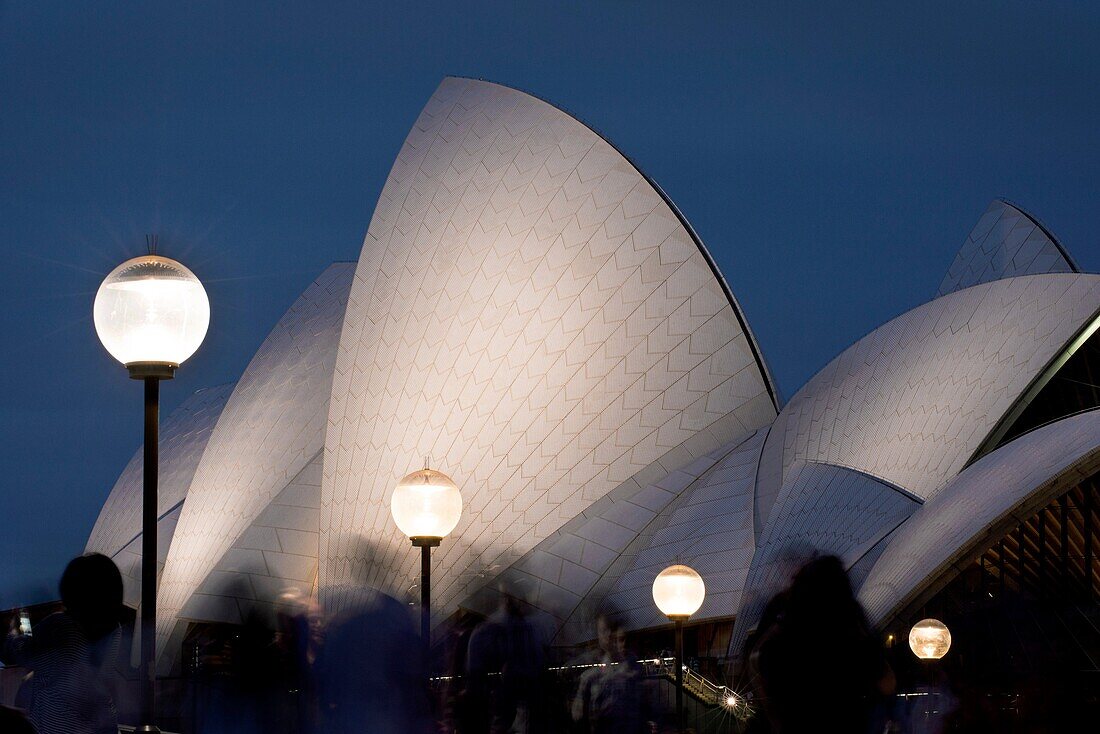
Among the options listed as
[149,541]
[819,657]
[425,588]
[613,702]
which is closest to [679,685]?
[613,702]

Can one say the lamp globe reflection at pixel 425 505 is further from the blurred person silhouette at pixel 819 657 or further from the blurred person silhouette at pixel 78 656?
the blurred person silhouette at pixel 819 657

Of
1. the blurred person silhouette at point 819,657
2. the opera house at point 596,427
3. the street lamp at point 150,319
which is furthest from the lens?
the opera house at point 596,427

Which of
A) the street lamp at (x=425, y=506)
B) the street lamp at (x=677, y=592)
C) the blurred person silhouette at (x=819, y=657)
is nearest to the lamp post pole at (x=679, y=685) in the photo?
the street lamp at (x=677, y=592)

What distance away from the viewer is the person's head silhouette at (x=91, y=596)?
5449mm

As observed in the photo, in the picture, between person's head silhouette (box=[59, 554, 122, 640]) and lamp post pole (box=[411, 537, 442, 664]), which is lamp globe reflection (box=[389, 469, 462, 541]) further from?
person's head silhouette (box=[59, 554, 122, 640])

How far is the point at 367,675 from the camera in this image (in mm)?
7734

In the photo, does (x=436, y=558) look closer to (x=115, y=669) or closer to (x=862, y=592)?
(x=862, y=592)

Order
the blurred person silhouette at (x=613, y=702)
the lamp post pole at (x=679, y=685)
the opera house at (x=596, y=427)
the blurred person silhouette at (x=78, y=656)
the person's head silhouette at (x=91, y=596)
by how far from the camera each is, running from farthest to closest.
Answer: the opera house at (x=596, y=427) → the lamp post pole at (x=679, y=685) → the blurred person silhouette at (x=613, y=702) → the person's head silhouette at (x=91, y=596) → the blurred person silhouette at (x=78, y=656)

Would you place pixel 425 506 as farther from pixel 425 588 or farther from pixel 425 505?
pixel 425 588

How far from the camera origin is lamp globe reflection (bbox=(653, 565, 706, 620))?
1279cm

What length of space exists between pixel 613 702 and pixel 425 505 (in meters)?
2.04

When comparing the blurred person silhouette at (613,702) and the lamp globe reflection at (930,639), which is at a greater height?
the lamp globe reflection at (930,639)

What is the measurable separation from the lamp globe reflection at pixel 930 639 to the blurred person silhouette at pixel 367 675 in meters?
8.26

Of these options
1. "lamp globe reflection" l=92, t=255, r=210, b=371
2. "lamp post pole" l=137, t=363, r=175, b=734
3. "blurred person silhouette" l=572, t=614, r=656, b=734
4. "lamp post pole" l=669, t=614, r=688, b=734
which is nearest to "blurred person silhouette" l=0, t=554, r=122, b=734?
"lamp post pole" l=137, t=363, r=175, b=734
